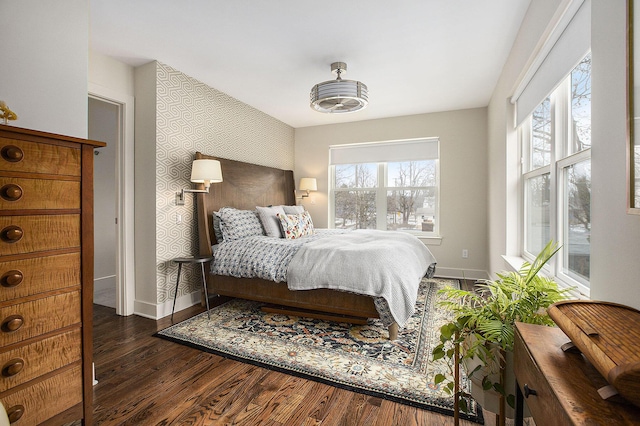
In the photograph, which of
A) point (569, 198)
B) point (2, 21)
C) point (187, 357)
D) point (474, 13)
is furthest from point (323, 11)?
point (187, 357)

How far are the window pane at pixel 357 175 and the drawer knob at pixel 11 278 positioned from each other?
15.4 ft

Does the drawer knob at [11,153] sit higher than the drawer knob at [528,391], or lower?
higher

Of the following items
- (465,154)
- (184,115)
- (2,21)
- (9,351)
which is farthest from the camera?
(465,154)

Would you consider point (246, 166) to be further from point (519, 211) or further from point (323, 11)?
point (519, 211)

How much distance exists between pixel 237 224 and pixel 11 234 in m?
2.38

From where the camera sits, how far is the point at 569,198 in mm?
1890

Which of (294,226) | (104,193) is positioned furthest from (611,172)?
(104,193)

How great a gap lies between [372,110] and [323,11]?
2.51m

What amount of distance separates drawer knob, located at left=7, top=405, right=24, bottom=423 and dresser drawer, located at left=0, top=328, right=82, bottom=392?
0.27 feet

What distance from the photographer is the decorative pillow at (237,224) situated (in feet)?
11.1

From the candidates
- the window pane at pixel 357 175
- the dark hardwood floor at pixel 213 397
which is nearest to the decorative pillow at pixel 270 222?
the dark hardwood floor at pixel 213 397

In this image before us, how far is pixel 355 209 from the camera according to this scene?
541 cm

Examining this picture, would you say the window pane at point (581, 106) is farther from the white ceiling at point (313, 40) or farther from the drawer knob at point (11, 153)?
the drawer knob at point (11, 153)

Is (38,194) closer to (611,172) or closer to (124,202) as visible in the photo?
(124,202)
